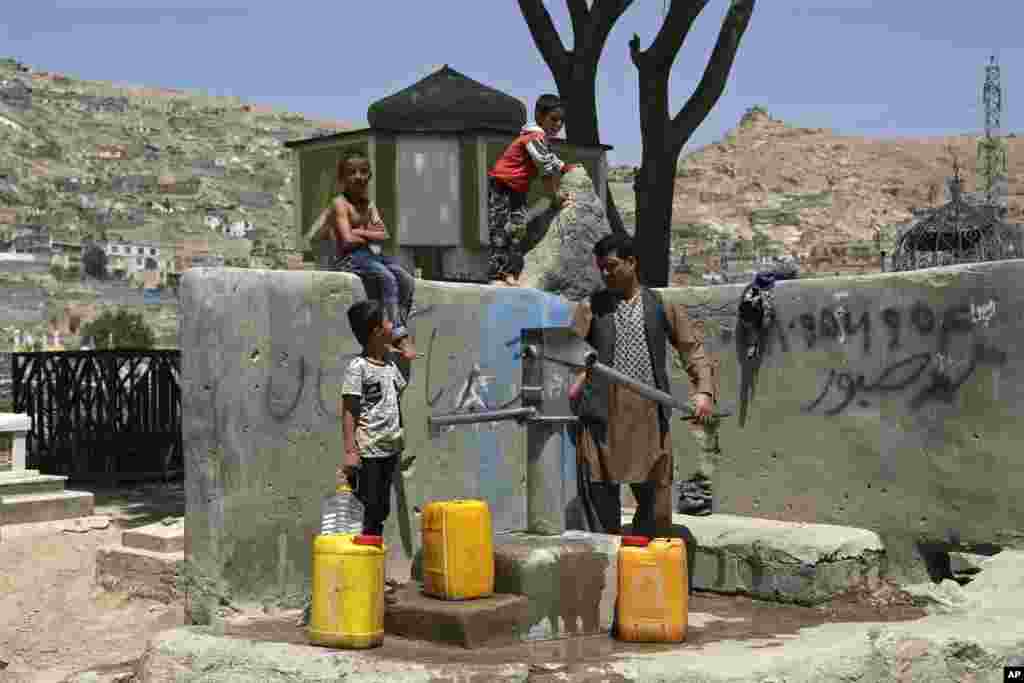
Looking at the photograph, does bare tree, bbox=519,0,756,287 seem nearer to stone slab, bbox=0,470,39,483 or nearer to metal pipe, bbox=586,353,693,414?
stone slab, bbox=0,470,39,483

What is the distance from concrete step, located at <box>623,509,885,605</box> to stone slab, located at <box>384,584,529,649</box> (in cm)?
152

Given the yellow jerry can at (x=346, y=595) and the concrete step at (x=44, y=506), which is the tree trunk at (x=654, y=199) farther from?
the yellow jerry can at (x=346, y=595)

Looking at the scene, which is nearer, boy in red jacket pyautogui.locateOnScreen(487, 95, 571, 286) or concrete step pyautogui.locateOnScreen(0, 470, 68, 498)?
boy in red jacket pyautogui.locateOnScreen(487, 95, 571, 286)

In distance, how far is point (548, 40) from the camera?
15.7 m

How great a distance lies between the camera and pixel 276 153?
111812mm

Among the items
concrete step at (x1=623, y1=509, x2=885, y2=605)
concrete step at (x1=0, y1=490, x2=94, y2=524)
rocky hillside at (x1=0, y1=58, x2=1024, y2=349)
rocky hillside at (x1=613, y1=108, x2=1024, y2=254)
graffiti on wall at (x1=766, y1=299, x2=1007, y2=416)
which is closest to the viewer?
graffiti on wall at (x1=766, y1=299, x2=1007, y2=416)

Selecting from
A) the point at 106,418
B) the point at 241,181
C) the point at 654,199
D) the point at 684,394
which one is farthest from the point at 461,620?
the point at 241,181

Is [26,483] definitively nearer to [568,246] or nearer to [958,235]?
[568,246]

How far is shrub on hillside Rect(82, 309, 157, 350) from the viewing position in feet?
173

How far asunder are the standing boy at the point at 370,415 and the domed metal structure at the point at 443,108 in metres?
6.71

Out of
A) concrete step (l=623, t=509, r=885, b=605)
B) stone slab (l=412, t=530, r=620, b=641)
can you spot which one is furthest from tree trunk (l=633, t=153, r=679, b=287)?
stone slab (l=412, t=530, r=620, b=641)

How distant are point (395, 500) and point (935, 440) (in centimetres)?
274

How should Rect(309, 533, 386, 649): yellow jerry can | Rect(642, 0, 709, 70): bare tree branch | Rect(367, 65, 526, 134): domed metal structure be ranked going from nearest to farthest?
Rect(309, 533, 386, 649): yellow jerry can, Rect(367, 65, 526, 134): domed metal structure, Rect(642, 0, 709, 70): bare tree branch

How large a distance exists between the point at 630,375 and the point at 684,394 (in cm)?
171
